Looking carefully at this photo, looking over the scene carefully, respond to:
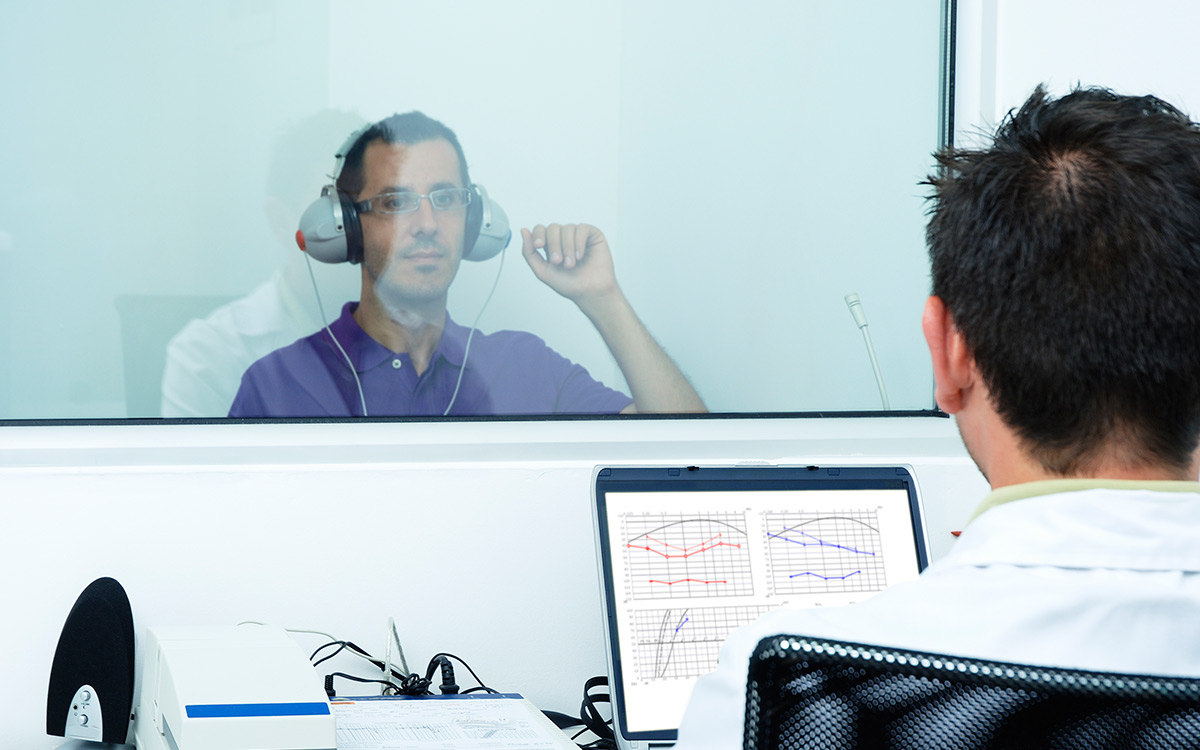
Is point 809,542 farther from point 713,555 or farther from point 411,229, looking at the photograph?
point 411,229

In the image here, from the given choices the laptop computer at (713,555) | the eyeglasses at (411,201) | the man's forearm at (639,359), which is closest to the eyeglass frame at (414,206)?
the eyeglasses at (411,201)

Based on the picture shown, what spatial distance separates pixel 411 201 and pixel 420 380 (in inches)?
9.8

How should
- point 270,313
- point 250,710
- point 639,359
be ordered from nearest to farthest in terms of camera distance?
point 250,710 → point 270,313 → point 639,359

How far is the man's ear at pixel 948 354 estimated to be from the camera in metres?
0.66

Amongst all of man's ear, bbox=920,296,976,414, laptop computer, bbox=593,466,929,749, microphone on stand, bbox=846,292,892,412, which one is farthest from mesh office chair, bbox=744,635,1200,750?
microphone on stand, bbox=846,292,892,412

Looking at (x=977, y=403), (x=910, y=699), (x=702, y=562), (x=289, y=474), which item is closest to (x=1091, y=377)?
(x=977, y=403)

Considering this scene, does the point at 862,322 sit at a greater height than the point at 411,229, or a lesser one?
lesser

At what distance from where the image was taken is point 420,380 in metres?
1.38

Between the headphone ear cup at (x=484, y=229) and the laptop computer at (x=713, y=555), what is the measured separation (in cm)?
39

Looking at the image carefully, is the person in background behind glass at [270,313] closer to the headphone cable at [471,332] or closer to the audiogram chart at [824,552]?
the headphone cable at [471,332]

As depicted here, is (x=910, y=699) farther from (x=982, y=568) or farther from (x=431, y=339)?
(x=431, y=339)

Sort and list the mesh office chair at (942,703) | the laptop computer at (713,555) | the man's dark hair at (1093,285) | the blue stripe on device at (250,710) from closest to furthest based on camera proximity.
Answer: the mesh office chair at (942,703), the man's dark hair at (1093,285), the blue stripe on device at (250,710), the laptop computer at (713,555)

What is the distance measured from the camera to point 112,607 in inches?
44.4

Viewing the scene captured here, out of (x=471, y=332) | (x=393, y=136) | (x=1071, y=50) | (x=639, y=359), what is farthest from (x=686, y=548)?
(x=1071, y=50)
